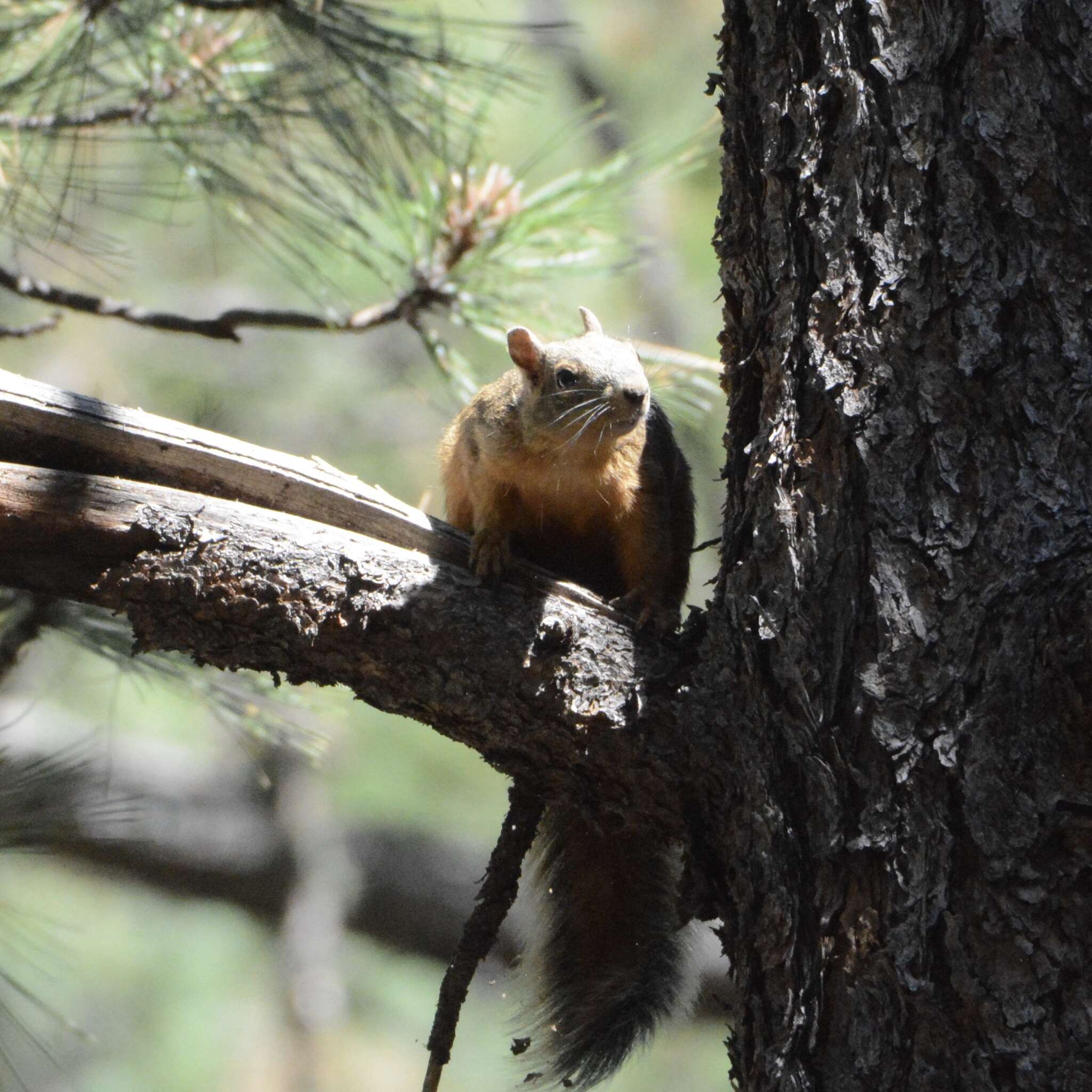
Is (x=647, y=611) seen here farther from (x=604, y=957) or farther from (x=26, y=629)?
(x=26, y=629)

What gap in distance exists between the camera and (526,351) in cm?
250

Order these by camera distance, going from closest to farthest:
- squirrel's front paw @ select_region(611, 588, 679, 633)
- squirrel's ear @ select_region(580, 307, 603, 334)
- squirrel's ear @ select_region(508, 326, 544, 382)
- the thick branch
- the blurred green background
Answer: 1. the thick branch
2. squirrel's front paw @ select_region(611, 588, 679, 633)
3. squirrel's ear @ select_region(508, 326, 544, 382)
4. squirrel's ear @ select_region(580, 307, 603, 334)
5. the blurred green background

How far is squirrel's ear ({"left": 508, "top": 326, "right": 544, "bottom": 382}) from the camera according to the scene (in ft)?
8.13

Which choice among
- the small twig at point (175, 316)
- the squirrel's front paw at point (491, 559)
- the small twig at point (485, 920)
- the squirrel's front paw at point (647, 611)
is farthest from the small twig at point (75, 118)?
the small twig at point (485, 920)

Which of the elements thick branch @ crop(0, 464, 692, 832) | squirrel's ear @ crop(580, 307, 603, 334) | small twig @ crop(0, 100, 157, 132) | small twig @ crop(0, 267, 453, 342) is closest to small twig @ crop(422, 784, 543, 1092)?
thick branch @ crop(0, 464, 692, 832)

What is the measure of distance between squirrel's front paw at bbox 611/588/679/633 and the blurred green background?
3.04m

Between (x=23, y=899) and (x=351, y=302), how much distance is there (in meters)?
5.24

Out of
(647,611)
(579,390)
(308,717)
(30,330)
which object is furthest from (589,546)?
(308,717)

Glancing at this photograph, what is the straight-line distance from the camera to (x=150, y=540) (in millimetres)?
1693

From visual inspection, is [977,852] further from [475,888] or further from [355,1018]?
[355,1018]

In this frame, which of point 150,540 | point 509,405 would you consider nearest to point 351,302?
point 509,405

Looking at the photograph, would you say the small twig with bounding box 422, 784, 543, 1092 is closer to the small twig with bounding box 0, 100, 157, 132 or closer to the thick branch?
the thick branch

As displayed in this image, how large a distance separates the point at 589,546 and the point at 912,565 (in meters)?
1.11

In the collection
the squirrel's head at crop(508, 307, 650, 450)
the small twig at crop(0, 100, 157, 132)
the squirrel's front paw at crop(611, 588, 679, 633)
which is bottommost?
the squirrel's front paw at crop(611, 588, 679, 633)
